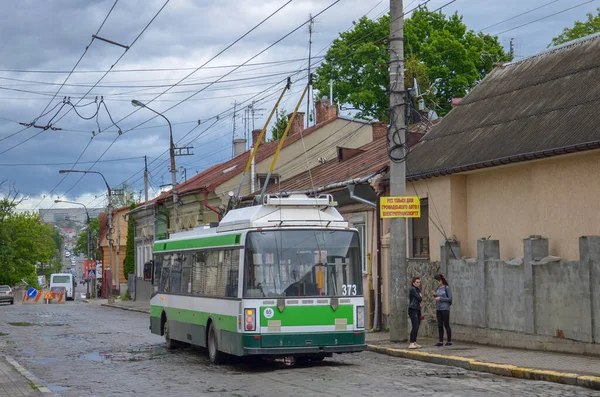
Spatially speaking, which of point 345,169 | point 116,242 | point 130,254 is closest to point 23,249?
point 116,242

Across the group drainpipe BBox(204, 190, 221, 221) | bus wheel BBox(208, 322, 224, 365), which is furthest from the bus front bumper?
drainpipe BBox(204, 190, 221, 221)

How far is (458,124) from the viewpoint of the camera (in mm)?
24953

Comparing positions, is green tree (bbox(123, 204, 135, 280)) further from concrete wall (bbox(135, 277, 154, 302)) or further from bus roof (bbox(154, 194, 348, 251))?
bus roof (bbox(154, 194, 348, 251))

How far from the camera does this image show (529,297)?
19234 millimetres

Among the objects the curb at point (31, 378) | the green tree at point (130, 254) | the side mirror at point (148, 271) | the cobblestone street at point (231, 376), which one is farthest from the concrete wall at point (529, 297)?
the green tree at point (130, 254)

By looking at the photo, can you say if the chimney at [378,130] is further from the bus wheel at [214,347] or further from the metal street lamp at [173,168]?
the bus wheel at [214,347]

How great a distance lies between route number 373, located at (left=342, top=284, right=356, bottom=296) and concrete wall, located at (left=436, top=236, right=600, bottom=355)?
12.5 ft

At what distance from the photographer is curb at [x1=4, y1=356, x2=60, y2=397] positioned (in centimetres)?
1518

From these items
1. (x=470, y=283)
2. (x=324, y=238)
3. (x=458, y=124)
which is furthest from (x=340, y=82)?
(x=324, y=238)

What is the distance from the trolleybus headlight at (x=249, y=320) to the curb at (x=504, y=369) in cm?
386

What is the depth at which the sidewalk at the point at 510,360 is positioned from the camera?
1467 centimetres

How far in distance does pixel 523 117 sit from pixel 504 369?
7723 mm

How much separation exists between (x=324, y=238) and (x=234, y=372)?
10.0ft

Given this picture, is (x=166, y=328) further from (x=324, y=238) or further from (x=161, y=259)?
(x=324, y=238)
